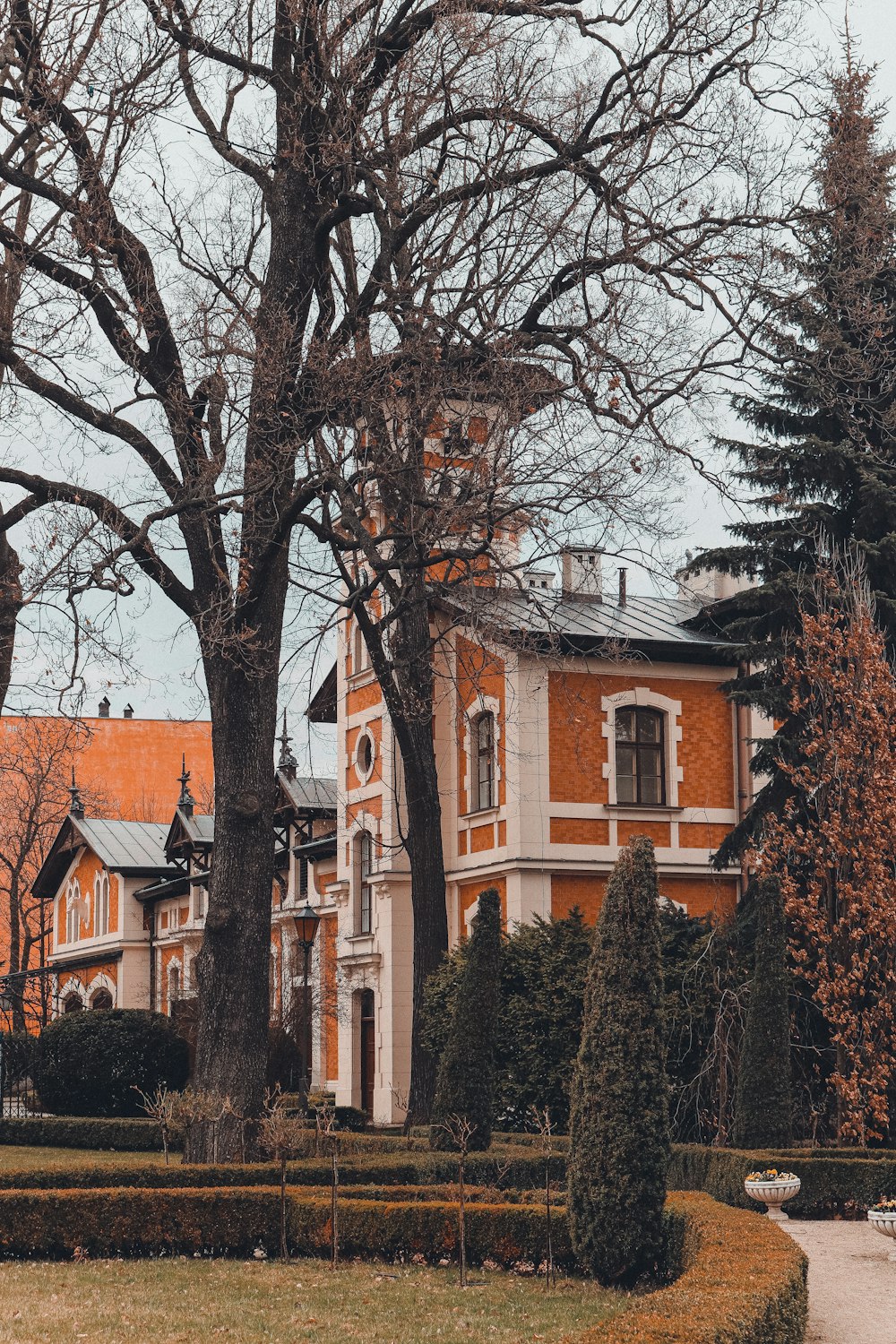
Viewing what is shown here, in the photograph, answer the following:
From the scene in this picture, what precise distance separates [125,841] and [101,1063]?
56.3 ft

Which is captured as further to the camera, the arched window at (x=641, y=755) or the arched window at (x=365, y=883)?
the arched window at (x=365, y=883)

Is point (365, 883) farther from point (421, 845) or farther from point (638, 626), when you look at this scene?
point (421, 845)

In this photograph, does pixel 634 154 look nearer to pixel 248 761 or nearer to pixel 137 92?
pixel 137 92

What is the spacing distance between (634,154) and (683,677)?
13.7m

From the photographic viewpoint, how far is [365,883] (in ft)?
103

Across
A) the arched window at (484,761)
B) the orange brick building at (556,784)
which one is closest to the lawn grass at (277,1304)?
the orange brick building at (556,784)

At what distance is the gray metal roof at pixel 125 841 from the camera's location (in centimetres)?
4656

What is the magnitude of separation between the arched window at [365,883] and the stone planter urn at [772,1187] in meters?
15.9

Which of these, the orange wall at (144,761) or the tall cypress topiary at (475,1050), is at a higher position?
the orange wall at (144,761)

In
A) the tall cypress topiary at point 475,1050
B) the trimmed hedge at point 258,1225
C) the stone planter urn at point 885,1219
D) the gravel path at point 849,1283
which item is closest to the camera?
the gravel path at point 849,1283

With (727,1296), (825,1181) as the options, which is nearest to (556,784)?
(825,1181)

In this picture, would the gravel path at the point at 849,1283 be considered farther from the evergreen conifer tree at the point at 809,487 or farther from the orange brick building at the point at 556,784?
the orange brick building at the point at 556,784

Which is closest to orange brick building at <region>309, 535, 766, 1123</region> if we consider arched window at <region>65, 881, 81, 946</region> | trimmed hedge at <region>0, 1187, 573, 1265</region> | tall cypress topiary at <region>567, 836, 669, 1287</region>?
trimmed hedge at <region>0, 1187, 573, 1265</region>

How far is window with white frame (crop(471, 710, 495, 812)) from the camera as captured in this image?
91.1 feet
